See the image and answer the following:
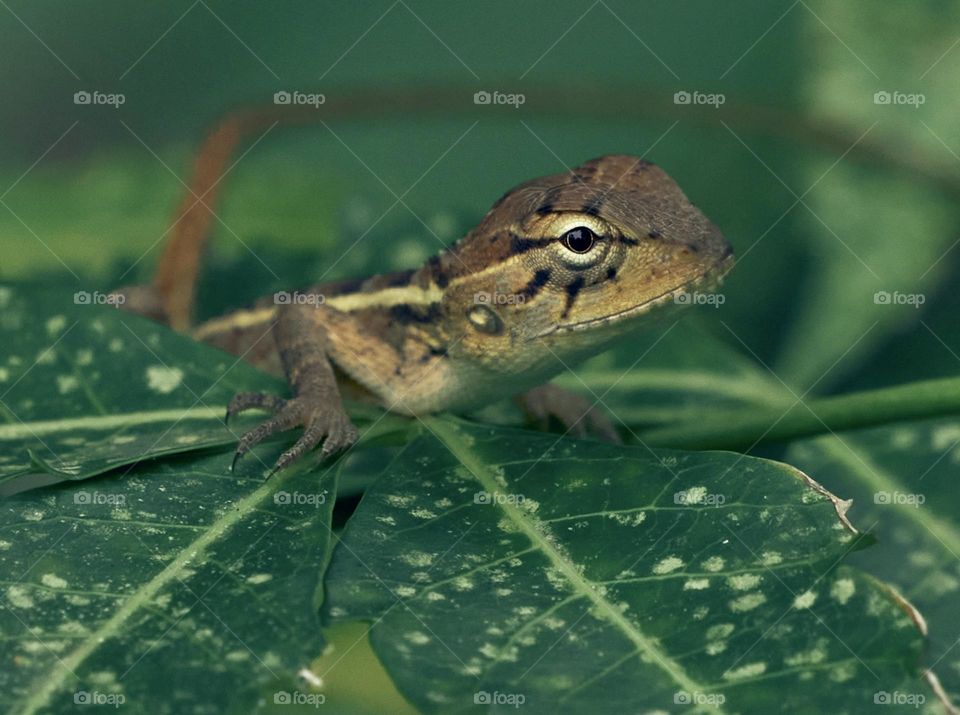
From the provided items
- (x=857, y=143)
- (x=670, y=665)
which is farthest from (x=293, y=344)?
(x=857, y=143)

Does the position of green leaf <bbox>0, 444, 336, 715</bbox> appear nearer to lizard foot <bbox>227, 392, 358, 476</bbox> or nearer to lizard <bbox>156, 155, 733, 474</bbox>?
lizard foot <bbox>227, 392, 358, 476</bbox>

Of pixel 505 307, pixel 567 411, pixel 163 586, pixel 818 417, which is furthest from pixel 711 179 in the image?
pixel 163 586

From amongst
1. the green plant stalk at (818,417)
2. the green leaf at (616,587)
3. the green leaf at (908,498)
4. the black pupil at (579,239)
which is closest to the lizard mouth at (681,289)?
the black pupil at (579,239)

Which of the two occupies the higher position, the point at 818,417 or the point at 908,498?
the point at 818,417

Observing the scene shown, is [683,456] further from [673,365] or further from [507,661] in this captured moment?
[673,365]

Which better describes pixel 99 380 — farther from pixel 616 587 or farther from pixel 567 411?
pixel 567 411

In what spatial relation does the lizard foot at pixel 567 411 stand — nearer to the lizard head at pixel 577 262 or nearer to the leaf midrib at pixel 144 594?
the lizard head at pixel 577 262

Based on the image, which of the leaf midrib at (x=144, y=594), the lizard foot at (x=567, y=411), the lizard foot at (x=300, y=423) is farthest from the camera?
the lizard foot at (x=567, y=411)
